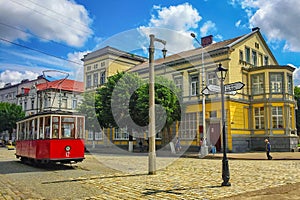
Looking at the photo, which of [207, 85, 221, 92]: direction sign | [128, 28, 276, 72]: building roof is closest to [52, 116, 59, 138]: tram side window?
[207, 85, 221, 92]: direction sign

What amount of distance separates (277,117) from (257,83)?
392 centimetres

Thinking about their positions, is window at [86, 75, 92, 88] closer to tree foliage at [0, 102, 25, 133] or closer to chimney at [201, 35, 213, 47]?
tree foliage at [0, 102, 25, 133]

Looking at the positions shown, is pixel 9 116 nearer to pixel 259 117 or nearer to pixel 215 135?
pixel 215 135

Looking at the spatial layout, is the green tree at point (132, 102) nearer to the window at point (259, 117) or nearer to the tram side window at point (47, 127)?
the window at point (259, 117)

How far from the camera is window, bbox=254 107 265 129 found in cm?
3083

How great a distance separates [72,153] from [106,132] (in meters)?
28.8

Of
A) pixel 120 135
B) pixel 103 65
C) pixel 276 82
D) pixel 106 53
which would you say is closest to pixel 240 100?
pixel 276 82

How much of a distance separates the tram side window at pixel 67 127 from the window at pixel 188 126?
63.2 feet

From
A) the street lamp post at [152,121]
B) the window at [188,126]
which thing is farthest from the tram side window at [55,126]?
the window at [188,126]

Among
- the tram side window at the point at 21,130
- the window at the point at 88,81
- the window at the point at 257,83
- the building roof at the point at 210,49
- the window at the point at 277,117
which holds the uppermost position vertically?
the building roof at the point at 210,49

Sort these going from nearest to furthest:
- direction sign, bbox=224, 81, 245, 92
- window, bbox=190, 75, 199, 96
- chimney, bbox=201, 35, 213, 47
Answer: direction sign, bbox=224, 81, 245, 92, window, bbox=190, 75, 199, 96, chimney, bbox=201, 35, 213, 47

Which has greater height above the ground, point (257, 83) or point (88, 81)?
point (88, 81)

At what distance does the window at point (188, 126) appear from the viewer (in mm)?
32938

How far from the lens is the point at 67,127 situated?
15.5 m
